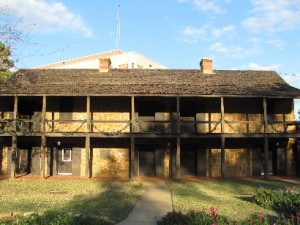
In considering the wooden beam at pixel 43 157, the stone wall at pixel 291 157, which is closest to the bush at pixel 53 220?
the wooden beam at pixel 43 157

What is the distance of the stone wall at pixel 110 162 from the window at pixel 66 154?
1697 mm

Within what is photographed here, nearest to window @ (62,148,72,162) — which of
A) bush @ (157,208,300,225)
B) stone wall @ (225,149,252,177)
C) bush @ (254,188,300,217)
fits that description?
stone wall @ (225,149,252,177)

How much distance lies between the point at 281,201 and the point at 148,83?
506 inches

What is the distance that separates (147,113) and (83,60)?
34.6m

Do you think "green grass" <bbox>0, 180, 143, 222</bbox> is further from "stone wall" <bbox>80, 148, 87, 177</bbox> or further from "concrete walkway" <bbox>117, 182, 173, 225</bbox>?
"stone wall" <bbox>80, 148, 87, 177</bbox>

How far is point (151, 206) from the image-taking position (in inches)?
527

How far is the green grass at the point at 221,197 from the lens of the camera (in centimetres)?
1235

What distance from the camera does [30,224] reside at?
30.3ft

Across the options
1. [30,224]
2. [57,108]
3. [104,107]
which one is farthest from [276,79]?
[30,224]

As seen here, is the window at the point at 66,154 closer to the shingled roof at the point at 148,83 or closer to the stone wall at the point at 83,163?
the stone wall at the point at 83,163

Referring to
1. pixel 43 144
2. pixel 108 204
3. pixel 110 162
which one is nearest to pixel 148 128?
pixel 110 162

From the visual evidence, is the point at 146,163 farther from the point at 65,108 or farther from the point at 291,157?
the point at 291,157

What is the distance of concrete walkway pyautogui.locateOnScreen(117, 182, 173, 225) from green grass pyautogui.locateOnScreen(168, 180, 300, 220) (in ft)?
1.23

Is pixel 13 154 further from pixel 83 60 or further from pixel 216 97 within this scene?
pixel 83 60
